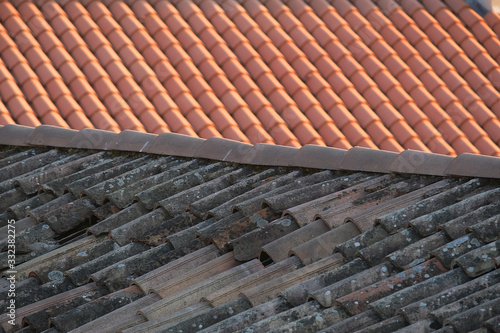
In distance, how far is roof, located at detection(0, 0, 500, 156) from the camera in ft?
23.5

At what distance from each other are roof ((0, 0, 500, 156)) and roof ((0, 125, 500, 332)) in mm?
2179

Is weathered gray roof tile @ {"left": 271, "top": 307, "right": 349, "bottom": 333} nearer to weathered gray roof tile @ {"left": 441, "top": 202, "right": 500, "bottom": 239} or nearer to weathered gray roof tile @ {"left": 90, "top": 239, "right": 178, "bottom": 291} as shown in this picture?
weathered gray roof tile @ {"left": 441, "top": 202, "right": 500, "bottom": 239}

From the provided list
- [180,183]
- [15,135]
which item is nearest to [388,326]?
[180,183]

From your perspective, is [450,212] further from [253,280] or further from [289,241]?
[253,280]

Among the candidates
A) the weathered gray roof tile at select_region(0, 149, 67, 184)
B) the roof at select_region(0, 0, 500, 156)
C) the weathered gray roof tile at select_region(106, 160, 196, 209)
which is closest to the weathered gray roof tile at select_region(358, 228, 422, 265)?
the weathered gray roof tile at select_region(106, 160, 196, 209)

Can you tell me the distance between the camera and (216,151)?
187 inches

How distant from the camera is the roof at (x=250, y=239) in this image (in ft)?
9.26

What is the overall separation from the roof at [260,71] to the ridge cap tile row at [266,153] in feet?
5.21

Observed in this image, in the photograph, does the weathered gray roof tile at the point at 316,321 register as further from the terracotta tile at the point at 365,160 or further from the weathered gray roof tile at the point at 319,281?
the terracotta tile at the point at 365,160

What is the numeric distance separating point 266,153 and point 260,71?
3254 millimetres

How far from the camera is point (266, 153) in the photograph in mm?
4562

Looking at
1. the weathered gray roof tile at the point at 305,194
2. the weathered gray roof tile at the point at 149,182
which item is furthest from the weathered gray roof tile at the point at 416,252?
the weathered gray roof tile at the point at 149,182

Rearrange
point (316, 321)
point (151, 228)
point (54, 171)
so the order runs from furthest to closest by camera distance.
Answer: point (54, 171) < point (151, 228) < point (316, 321)

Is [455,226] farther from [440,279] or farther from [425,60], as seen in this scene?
[425,60]
